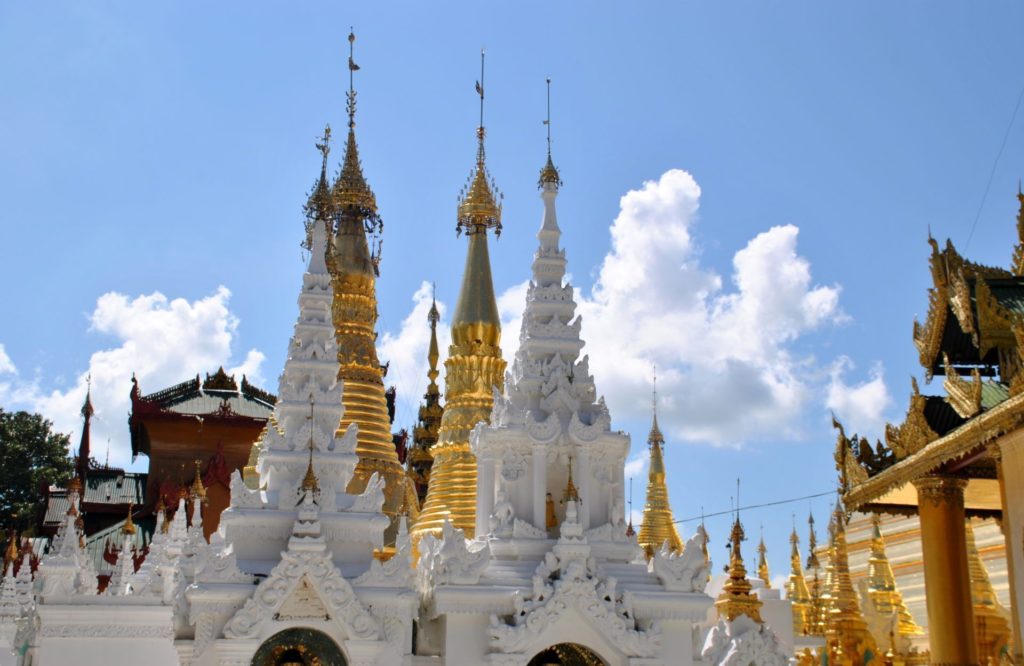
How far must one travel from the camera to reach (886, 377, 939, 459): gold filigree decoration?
71.2ft

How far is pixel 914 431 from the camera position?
22016 mm

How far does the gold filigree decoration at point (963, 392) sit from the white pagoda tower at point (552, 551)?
4.85 m

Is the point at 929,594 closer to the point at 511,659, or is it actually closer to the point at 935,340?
the point at 935,340

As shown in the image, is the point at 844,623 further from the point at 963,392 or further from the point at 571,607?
the point at 571,607

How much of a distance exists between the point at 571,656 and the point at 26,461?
147 ft

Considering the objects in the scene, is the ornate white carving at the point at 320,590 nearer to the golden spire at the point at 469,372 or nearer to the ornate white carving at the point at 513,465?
the ornate white carving at the point at 513,465

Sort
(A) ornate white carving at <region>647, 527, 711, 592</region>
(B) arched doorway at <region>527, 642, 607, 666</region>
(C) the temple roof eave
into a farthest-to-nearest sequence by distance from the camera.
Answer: (A) ornate white carving at <region>647, 527, 711, 592</region>
(B) arched doorway at <region>527, 642, 607, 666</region>
(C) the temple roof eave

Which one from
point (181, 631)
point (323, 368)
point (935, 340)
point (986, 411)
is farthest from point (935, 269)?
point (181, 631)

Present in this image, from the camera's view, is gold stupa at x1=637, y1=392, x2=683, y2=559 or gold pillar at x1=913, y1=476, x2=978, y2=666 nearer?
gold pillar at x1=913, y1=476, x2=978, y2=666

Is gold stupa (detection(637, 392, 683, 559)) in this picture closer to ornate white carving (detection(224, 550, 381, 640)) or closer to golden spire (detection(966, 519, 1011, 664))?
golden spire (detection(966, 519, 1011, 664))

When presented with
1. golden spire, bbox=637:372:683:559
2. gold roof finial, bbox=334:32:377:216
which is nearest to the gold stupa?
golden spire, bbox=637:372:683:559

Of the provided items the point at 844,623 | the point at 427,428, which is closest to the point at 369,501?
the point at 844,623

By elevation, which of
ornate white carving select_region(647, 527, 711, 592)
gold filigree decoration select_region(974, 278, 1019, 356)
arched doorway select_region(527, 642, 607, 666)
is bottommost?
arched doorway select_region(527, 642, 607, 666)

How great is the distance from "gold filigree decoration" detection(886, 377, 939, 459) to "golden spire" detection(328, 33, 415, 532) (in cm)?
1232
